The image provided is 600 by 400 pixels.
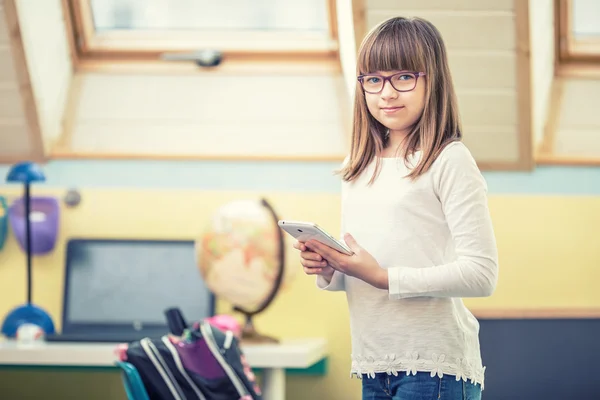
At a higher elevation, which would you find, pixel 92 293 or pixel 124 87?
pixel 124 87

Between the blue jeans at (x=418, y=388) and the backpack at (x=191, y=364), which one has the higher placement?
the blue jeans at (x=418, y=388)

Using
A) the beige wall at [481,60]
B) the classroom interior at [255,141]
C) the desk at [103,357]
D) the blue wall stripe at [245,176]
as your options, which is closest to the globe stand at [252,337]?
the desk at [103,357]

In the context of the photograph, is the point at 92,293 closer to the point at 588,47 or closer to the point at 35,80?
the point at 35,80

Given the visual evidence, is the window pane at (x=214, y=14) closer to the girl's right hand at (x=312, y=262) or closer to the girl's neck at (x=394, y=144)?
the girl's neck at (x=394, y=144)

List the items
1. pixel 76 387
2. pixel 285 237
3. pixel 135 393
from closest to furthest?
pixel 135 393, pixel 285 237, pixel 76 387

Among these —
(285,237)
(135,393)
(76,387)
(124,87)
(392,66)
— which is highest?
(124,87)

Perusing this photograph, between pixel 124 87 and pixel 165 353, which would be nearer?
pixel 165 353

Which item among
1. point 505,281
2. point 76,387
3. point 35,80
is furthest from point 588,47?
point 76,387

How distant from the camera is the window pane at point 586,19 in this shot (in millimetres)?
3068

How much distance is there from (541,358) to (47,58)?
197 centimetres

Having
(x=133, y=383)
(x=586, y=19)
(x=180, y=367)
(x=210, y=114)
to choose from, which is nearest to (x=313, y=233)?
(x=133, y=383)

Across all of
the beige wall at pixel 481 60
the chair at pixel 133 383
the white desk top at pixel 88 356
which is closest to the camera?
the chair at pixel 133 383

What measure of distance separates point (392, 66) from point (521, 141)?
67.9 inches

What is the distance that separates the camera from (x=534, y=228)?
295 centimetres
